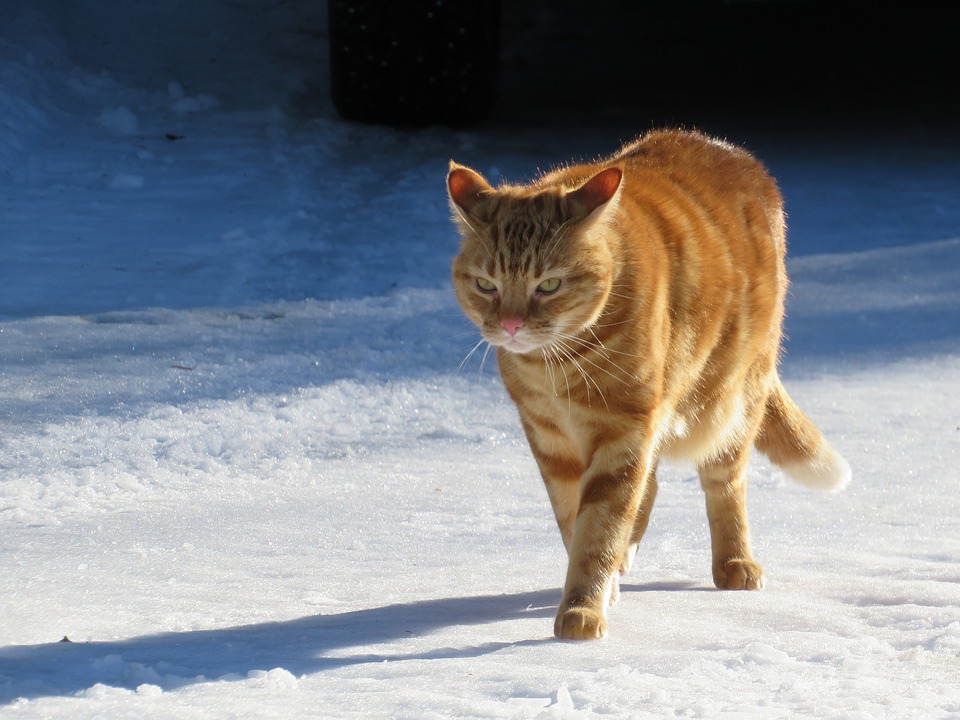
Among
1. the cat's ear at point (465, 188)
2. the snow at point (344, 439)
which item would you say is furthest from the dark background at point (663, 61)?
the cat's ear at point (465, 188)

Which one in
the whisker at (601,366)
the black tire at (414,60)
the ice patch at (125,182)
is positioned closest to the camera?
the whisker at (601,366)

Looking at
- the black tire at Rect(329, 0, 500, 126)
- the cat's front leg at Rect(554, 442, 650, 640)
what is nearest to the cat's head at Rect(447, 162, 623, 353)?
the cat's front leg at Rect(554, 442, 650, 640)

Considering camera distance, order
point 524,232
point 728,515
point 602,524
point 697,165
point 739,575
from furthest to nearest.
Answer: point 697,165 < point 728,515 < point 739,575 < point 524,232 < point 602,524

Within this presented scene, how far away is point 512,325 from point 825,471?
109 cm

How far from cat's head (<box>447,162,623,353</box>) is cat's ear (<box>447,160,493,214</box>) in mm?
48

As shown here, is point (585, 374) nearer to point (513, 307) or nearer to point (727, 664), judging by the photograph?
point (513, 307)

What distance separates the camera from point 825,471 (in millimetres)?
3285

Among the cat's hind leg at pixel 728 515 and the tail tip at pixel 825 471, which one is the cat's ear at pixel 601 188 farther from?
the tail tip at pixel 825 471

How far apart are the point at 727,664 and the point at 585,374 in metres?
0.67

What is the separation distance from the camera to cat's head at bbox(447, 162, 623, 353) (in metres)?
2.67

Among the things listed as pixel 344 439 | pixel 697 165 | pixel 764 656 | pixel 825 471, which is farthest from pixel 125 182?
pixel 764 656

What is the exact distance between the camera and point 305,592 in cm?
281

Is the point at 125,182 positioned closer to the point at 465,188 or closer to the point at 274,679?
the point at 465,188

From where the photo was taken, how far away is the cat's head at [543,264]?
2666 mm
